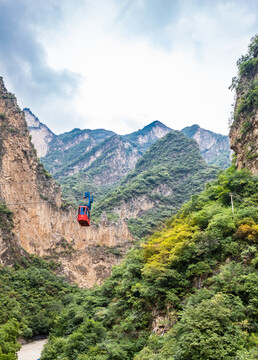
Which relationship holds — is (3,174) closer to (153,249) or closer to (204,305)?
(153,249)

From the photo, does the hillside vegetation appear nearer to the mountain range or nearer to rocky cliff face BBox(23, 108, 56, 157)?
the mountain range

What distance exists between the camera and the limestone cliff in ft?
72.3

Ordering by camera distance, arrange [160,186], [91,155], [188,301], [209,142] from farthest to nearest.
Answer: [209,142], [91,155], [160,186], [188,301]

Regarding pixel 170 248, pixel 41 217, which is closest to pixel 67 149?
pixel 41 217

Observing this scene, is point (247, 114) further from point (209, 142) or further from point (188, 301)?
point (209, 142)

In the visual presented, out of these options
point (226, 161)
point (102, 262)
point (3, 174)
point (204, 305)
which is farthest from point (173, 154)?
point (204, 305)

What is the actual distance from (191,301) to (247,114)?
67.1ft

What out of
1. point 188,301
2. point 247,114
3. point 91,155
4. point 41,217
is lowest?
point 188,301

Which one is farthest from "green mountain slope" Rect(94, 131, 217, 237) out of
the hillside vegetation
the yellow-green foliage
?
the hillside vegetation

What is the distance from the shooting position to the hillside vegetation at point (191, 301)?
25.8 ft

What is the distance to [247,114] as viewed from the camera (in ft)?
80.8

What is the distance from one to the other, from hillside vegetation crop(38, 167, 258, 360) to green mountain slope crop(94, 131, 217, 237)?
138 ft

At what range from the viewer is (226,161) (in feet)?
437

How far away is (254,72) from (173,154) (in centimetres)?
7733
